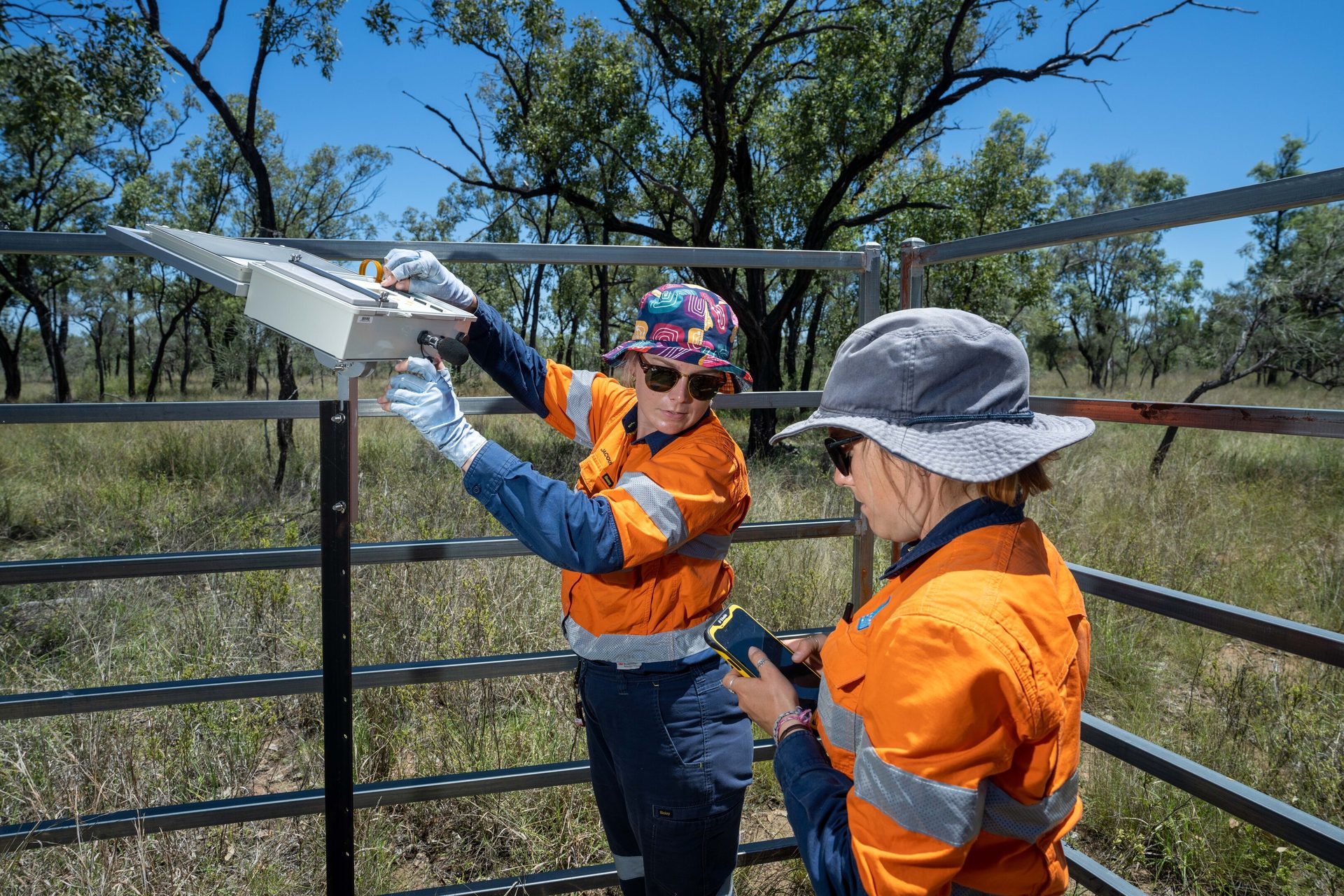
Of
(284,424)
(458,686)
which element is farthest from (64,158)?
(458,686)

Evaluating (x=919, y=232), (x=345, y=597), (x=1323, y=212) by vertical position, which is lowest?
(x=345, y=597)

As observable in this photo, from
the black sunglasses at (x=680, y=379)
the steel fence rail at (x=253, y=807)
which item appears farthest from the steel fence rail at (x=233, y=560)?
the steel fence rail at (x=253, y=807)

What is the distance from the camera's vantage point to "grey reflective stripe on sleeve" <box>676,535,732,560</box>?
1894 mm

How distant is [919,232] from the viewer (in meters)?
13.6

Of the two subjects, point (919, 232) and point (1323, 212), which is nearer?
point (919, 232)

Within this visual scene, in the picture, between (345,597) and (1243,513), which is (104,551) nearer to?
(345,597)

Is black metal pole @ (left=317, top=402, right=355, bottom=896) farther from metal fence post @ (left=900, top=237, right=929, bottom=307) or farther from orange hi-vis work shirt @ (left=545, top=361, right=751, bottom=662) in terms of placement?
metal fence post @ (left=900, top=237, right=929, bottom=307)

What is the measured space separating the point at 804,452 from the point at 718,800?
777cm

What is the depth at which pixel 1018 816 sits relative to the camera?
3.34 feet

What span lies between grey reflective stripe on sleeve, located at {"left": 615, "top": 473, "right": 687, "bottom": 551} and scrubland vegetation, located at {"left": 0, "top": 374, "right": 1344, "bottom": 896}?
163cm

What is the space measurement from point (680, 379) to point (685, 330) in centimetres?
12

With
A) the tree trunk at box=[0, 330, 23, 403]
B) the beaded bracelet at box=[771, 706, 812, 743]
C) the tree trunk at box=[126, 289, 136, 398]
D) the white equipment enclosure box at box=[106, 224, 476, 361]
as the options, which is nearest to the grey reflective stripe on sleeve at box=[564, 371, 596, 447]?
the white equipment enclosure box at box=[106, 224, 476, 361]

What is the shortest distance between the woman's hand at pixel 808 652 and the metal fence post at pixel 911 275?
1439 mm

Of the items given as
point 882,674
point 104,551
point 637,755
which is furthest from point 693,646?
point 104,551
